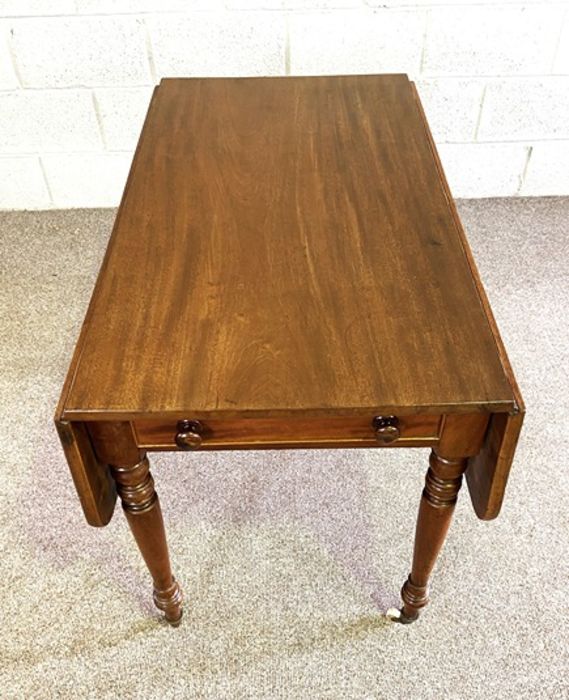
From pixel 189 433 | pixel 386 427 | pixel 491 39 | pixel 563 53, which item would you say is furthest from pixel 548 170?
pixel 189 433

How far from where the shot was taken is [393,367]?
3.43 ft

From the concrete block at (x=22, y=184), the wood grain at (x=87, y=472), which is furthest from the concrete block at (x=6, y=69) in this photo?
the wood grain at (x=87, y=472)

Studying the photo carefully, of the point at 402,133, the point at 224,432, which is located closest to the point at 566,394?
the point at 402,133

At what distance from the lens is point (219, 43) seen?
2189 mm

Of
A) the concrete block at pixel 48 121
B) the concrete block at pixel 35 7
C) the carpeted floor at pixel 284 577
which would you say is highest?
the concrete block at pixel 35 7

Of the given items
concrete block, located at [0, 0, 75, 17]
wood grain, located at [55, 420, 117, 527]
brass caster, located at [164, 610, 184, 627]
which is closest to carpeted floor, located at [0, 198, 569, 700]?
brass caster, located at [164, 610, 184, 627]

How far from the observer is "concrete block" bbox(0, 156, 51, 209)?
2.43 m

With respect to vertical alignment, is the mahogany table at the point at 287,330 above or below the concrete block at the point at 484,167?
above

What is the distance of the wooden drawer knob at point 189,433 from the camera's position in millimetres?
1039

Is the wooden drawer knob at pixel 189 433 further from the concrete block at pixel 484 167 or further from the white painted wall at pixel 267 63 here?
the concrete block at pixel 484 167

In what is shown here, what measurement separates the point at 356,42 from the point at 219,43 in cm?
42

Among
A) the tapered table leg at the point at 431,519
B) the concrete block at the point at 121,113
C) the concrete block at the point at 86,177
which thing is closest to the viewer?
the tapered table leg at the point at 431,519

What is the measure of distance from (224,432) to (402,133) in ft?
2.78

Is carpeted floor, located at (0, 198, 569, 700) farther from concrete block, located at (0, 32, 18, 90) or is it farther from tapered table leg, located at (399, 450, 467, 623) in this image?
concrete block, located at (0, 32, 18, 90)
